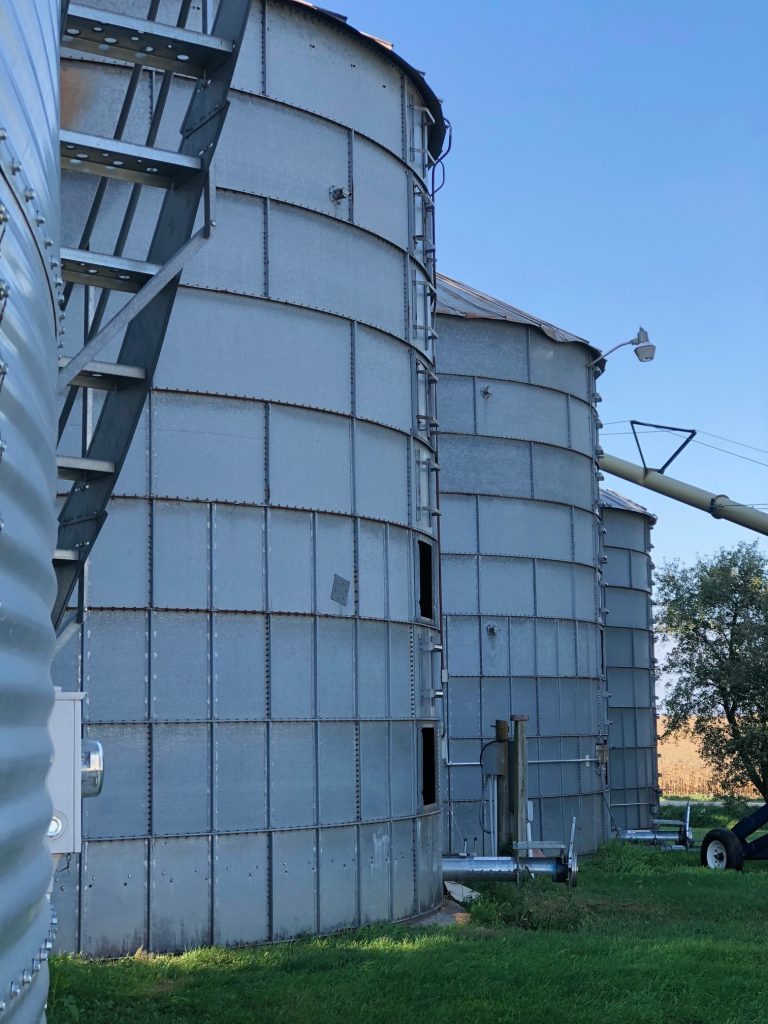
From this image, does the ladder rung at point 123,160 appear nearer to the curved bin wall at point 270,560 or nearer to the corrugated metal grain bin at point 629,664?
the curved bin wall at point 270,560

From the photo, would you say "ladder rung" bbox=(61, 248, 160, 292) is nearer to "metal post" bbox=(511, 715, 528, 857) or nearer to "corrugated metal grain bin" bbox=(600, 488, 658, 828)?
"metal post" bbox=(511, 715, 528, 857)

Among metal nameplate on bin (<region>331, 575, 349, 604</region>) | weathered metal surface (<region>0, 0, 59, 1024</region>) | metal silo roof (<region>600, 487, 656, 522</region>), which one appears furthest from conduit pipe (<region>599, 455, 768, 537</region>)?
weathered metal surface (<region>0, 0, 59, 1024</region>)

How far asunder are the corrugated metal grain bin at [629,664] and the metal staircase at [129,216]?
23.6m

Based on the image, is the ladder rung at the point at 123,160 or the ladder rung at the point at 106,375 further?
the ladder rung at the point at 106,375

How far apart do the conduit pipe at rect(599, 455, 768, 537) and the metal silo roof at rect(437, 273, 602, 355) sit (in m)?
7.63

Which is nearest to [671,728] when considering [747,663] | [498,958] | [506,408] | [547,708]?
[747,663]

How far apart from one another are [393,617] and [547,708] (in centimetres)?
898

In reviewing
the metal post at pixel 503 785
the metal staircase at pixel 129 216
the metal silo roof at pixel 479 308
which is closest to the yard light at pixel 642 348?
the metal silo roof at pixel 479 308

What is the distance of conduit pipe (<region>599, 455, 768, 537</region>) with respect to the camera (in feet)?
107

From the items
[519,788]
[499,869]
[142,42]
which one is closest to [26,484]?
[142,42]

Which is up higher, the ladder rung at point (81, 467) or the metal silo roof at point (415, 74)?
the metal silo roof at point (415, 74)

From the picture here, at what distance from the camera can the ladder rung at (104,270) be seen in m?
5.56

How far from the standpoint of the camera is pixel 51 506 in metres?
4.22

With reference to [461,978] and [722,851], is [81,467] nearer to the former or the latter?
[461,978]
